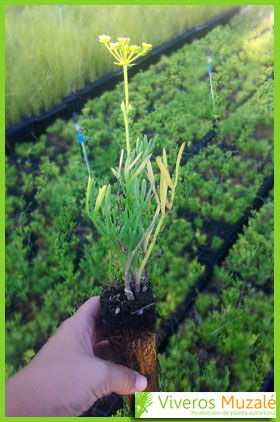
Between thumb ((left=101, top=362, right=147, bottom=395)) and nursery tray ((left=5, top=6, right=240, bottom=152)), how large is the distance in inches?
38.3

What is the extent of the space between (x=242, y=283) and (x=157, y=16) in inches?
43.8

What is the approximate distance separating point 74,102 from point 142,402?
45.1 inches

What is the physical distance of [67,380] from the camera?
3.26 ft

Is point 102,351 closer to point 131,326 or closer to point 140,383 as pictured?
point 140,383

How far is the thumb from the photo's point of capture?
1017 mm

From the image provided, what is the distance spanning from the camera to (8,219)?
1.49 meters

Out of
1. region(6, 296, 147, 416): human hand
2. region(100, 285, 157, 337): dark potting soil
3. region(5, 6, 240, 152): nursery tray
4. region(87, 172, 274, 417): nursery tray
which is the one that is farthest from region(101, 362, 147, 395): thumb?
region(5, 6, 240, 152): nursery tray

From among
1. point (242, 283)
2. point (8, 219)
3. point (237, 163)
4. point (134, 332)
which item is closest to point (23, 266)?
point (8, 219)

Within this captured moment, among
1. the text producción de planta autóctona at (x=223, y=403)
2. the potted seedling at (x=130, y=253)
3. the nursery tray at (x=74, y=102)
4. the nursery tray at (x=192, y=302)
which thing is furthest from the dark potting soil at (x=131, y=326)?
the nursery tray at (x=74, y=102)

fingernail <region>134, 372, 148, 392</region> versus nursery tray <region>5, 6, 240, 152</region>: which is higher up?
nursery tray <region>5, 6, 240, 152</region>

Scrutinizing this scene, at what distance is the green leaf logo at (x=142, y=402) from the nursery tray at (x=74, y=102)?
1059 millimetres

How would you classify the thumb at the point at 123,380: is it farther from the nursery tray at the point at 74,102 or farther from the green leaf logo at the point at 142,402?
the nursery tray at the point at 74,102

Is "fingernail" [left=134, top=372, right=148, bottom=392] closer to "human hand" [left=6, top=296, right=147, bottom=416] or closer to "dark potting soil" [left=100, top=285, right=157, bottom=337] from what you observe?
"human hand" [left=6, top=296, right=147, bottom=416]

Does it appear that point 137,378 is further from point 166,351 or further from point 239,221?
point 239,221
